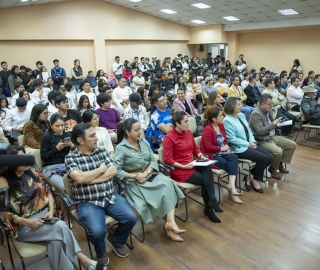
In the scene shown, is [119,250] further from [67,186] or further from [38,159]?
[38,159]

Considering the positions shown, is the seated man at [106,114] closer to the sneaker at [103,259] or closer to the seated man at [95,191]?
the seated man at [95,191]

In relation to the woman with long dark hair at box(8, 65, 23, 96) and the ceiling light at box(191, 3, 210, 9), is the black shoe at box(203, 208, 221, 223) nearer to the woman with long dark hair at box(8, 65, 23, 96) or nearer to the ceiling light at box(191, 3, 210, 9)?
the woman with long dark hair at box(8, 65, 23, 96)

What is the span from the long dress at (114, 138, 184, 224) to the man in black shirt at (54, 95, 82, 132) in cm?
109

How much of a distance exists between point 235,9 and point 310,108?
6234 millimetres

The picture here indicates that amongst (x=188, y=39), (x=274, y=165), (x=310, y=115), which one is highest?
(x=188, y=39)

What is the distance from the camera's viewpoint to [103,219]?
7.18ft

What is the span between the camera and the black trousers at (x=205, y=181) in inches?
112

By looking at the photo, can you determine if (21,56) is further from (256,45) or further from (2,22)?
(256,45)

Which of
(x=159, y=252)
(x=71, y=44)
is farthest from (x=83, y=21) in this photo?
(x=159, y=252)

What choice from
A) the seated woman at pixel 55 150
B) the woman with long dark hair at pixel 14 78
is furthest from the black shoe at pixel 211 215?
the woman with long dark hair at pixel 14 78

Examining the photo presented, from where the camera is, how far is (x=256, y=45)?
40.1ft

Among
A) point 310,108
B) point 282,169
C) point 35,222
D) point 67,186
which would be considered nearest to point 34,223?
point 35,222

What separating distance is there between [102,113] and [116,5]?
8084mm

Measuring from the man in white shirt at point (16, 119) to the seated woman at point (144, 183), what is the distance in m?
2.18
